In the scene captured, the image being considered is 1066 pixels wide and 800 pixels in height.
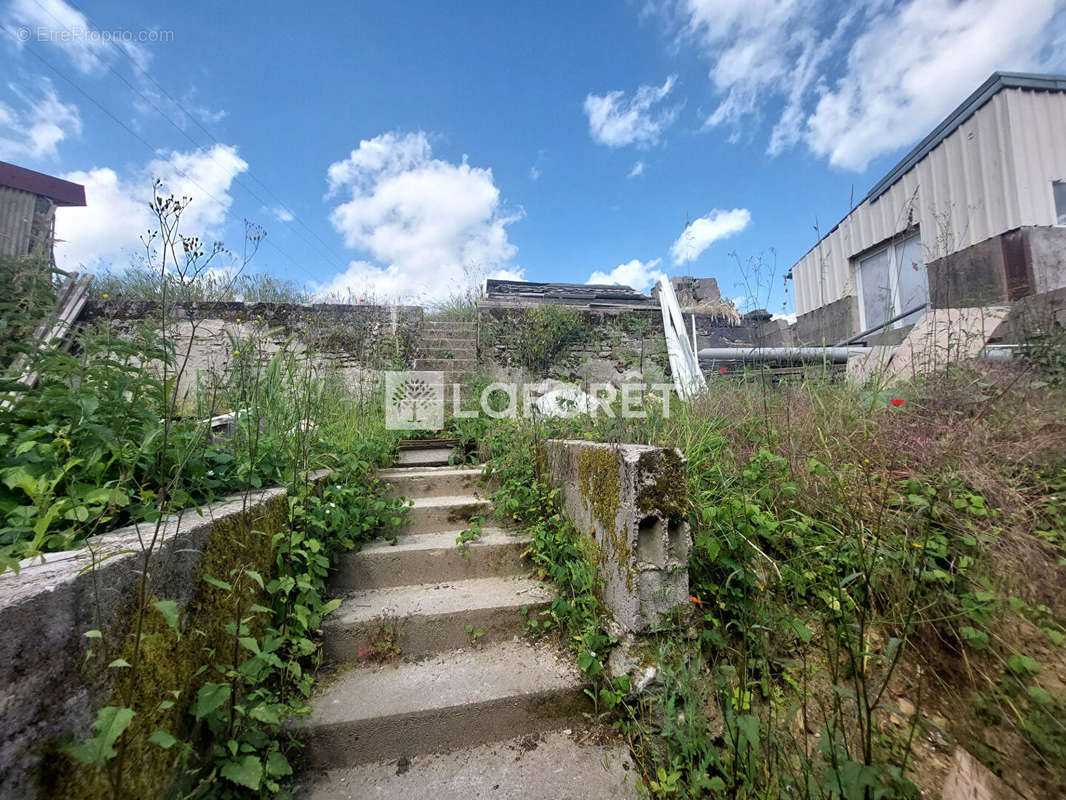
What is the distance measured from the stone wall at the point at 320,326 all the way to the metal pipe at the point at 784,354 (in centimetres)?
393

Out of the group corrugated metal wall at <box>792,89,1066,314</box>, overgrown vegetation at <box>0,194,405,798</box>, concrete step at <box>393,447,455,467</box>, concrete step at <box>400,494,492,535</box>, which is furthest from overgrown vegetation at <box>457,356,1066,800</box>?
corrugated metal wall at <box>792,89,1066,314</box>

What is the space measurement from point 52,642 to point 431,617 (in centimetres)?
130

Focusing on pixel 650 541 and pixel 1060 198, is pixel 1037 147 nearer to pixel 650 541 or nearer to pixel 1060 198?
pixel 1060 198

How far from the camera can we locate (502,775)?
4.60ft

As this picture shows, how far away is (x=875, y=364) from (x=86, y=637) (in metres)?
4.23

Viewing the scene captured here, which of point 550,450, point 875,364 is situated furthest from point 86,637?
point 875,364

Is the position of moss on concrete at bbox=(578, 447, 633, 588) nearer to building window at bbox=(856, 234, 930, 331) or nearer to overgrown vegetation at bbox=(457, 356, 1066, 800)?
overgrown vegetation at bbox=(457, 356, 1066, 800)

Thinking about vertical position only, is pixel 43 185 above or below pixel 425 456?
above

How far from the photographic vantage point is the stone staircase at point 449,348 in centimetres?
581

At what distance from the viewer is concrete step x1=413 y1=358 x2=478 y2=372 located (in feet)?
19.1

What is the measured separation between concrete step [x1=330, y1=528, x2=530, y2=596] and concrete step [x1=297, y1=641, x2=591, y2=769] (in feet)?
1.74

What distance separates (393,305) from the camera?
6.14 meters

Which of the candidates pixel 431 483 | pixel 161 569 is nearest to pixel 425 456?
pixel 431 483

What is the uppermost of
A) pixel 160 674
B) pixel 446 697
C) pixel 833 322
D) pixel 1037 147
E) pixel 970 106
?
pixel 970 106
